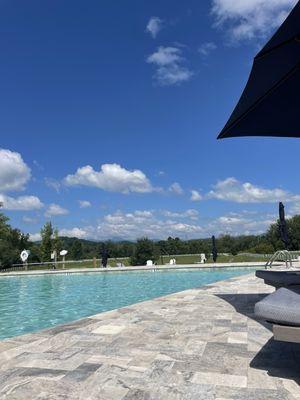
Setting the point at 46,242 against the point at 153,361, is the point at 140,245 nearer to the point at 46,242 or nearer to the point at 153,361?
the point at 46,242

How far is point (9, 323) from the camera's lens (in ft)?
24.2

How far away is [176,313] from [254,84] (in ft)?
10.4

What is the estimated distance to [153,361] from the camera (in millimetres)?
2920

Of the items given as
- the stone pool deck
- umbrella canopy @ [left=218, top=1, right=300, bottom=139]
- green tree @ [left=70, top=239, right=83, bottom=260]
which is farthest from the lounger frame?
green tree @ [left=70, top=239, right=83, bottom=260]

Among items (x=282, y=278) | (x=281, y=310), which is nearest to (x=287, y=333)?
(x=281, y=310)

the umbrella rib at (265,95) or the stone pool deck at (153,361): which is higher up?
the umbrella rib at (265,95)

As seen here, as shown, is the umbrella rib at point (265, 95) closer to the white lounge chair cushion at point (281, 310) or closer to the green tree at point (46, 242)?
the white lounge chair cushion at point (281, 310)

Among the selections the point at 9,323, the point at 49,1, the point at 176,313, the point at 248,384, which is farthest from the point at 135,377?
the point at 49,1

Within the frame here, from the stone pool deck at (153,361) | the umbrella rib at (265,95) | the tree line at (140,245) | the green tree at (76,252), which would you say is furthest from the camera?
the green tree at (76,252)

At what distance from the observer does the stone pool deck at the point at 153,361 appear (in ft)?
7.56

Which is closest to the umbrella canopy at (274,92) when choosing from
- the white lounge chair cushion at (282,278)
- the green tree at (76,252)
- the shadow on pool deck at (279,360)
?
the white lounge chair cushion at (282,278)

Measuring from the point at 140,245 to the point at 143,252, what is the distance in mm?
585

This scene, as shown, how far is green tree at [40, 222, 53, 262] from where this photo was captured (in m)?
33.5

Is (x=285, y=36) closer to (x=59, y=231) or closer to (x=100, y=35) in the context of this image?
(x=100, y=35)
